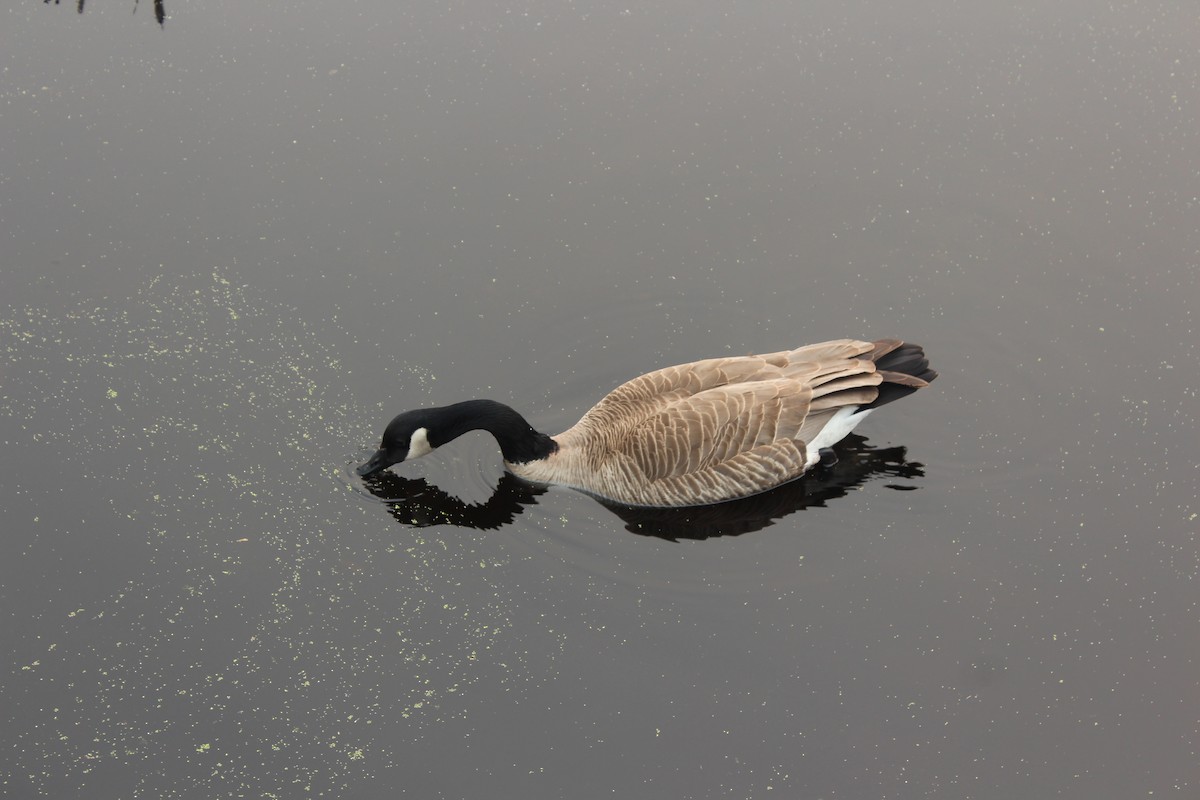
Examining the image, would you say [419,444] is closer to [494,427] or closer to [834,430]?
[494,427]

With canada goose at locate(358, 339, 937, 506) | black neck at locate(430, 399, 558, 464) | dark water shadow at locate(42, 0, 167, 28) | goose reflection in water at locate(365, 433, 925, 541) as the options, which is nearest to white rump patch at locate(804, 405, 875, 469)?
canada goose at locate(358, 339, 937, 506)

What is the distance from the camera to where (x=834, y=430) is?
22.0ft

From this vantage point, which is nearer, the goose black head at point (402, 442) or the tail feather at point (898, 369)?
the goose black head at point (402, 442)

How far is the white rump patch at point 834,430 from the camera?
261 inches

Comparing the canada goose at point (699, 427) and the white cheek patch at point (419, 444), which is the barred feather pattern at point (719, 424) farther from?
the white cheek patch at point (419, 444)

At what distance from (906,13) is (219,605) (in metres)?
7.14

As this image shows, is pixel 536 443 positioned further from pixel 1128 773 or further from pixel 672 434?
pixel 1128 773

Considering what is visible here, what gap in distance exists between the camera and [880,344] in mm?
6625

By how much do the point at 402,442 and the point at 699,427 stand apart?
→ 5.46 feet

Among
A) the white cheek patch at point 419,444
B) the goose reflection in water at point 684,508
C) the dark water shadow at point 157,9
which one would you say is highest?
the dark water shadow at point 157,9

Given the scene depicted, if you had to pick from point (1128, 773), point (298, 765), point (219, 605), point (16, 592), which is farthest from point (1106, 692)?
point (16, 592)

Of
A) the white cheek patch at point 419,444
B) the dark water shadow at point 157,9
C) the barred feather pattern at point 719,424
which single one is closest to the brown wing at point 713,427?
the barred feather pattern at point 719,424

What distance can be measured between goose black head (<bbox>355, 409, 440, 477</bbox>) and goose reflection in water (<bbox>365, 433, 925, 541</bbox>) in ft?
0.48

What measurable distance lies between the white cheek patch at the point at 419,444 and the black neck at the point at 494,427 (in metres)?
0.03
